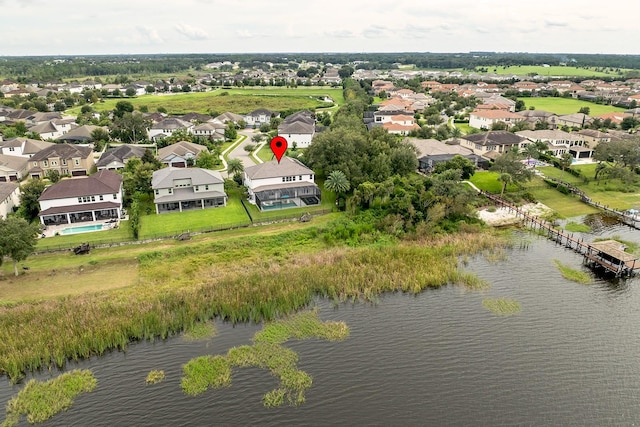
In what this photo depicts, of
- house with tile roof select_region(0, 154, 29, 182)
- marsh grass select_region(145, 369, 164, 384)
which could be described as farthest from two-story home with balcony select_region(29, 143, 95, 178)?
marsh grass select_region(145, 369, 164, 384)

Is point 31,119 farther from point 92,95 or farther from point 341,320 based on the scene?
point 341,320

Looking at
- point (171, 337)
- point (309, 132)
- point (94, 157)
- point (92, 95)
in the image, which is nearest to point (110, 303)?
point (171, 337)

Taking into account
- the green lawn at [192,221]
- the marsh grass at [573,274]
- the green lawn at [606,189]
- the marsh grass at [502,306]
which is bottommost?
the marsh grass at [502,306]

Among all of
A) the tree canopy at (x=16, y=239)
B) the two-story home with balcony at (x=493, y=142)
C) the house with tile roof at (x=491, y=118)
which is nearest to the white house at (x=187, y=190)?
the tree canopy at (x=16, y=239)

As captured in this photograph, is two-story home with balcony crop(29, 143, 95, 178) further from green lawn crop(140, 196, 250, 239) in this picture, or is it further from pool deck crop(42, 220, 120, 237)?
green lawn crop(140, 196, 250, 239)

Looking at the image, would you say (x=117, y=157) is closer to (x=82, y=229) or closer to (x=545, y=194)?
(x=82, y=229)

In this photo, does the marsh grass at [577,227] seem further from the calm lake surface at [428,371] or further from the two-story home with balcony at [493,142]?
the two-story home with balcony at [493,142]
